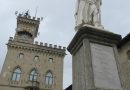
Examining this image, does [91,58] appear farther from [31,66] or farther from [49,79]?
[31,66]

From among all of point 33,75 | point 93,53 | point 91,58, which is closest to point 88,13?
point 93,53

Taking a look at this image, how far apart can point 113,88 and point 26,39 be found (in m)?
36.9

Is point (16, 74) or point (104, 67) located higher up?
point (16, 74)

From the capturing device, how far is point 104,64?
545cm

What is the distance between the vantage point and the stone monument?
5121mm

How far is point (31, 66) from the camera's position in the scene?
3725 centimetres

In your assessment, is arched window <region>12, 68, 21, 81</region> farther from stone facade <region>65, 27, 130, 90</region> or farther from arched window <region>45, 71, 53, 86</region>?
stone facade <region>65, 27, 130, 90</region>

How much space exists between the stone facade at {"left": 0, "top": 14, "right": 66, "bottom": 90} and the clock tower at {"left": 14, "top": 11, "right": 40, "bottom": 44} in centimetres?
23

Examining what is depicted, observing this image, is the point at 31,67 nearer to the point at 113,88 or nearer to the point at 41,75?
the point at 41,75

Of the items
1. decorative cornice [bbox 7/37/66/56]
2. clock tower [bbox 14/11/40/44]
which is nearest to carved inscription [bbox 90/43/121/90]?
decorative cornice [bbox 7/37/66/56]

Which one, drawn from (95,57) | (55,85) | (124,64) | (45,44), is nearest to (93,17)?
(95,57)

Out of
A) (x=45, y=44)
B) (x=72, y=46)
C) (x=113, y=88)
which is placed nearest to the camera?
(x=113, y=88)

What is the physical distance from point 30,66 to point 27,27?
31.4 ft

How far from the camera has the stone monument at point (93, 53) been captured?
5.12m
